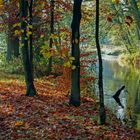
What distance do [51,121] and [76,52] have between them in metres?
3.22

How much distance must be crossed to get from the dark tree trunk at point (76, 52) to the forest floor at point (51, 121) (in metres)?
0.43

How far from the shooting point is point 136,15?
3453 centimetres

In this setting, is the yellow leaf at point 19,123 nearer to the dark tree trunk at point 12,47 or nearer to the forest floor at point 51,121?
the forest floor at point 51,121

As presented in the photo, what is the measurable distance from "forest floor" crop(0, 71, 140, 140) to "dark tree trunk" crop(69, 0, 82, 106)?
0.43 metres

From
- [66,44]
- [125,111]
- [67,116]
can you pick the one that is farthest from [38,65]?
[67,116]

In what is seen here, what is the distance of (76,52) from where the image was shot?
44.4ft

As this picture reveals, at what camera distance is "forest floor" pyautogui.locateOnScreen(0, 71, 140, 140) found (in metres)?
10.1

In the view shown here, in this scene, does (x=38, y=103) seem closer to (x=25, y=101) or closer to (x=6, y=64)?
(x=25, y=101)

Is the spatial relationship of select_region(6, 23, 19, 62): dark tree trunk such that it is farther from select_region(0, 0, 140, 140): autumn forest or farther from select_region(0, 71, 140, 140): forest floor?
select_region(0, 71, 140, 140): forest floor

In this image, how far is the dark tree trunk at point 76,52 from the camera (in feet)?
42.8

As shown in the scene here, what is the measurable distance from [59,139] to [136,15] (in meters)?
26.5

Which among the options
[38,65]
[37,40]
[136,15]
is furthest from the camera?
[136,15]

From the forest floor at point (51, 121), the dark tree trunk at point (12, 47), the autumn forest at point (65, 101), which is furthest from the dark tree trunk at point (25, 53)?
the dark tree trunk at point (12, 47)

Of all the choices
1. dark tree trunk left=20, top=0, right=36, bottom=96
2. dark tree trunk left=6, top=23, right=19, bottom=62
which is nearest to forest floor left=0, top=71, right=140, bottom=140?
dark tree trunk left=20, top=0, right=36, bottom=96
